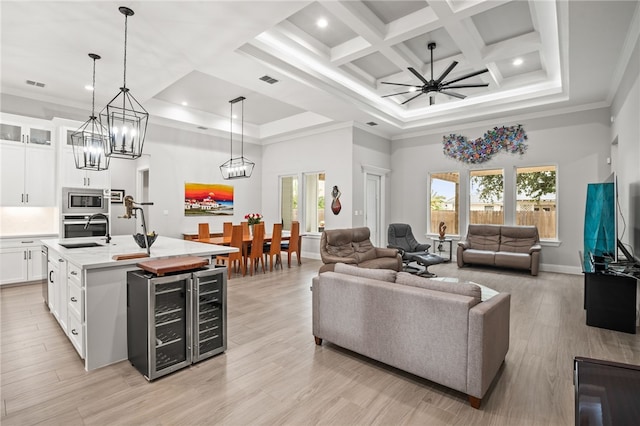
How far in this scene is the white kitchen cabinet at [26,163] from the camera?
5.06m

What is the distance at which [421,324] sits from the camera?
230cm

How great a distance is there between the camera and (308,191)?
8.59m

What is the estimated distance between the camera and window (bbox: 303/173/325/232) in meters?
8.46

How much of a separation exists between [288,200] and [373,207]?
2.35m

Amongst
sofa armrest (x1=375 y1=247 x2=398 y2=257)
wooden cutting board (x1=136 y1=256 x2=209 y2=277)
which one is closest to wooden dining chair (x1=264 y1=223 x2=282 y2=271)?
sofa armrest (x1=375 y1=247 x2=398 y2=257)

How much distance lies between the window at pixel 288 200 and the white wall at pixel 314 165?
14 centimetres

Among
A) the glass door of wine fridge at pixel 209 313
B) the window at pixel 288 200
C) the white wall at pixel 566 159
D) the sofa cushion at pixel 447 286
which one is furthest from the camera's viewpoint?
the window at pixel 288 200

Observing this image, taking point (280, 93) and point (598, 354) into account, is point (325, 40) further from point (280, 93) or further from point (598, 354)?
point (598, 354)

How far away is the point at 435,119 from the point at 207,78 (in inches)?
197

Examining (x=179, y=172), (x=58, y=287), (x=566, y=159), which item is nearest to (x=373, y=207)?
(x=566, y=159)

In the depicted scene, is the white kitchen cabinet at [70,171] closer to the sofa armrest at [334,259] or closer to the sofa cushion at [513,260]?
the sofa armrest at [334,259]

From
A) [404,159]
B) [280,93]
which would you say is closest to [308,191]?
[404,159]

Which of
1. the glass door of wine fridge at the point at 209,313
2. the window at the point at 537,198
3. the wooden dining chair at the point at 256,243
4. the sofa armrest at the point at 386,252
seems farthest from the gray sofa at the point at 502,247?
the glass door of wine fridge at the point at 209,313

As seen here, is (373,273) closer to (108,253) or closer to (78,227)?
(108,253)
